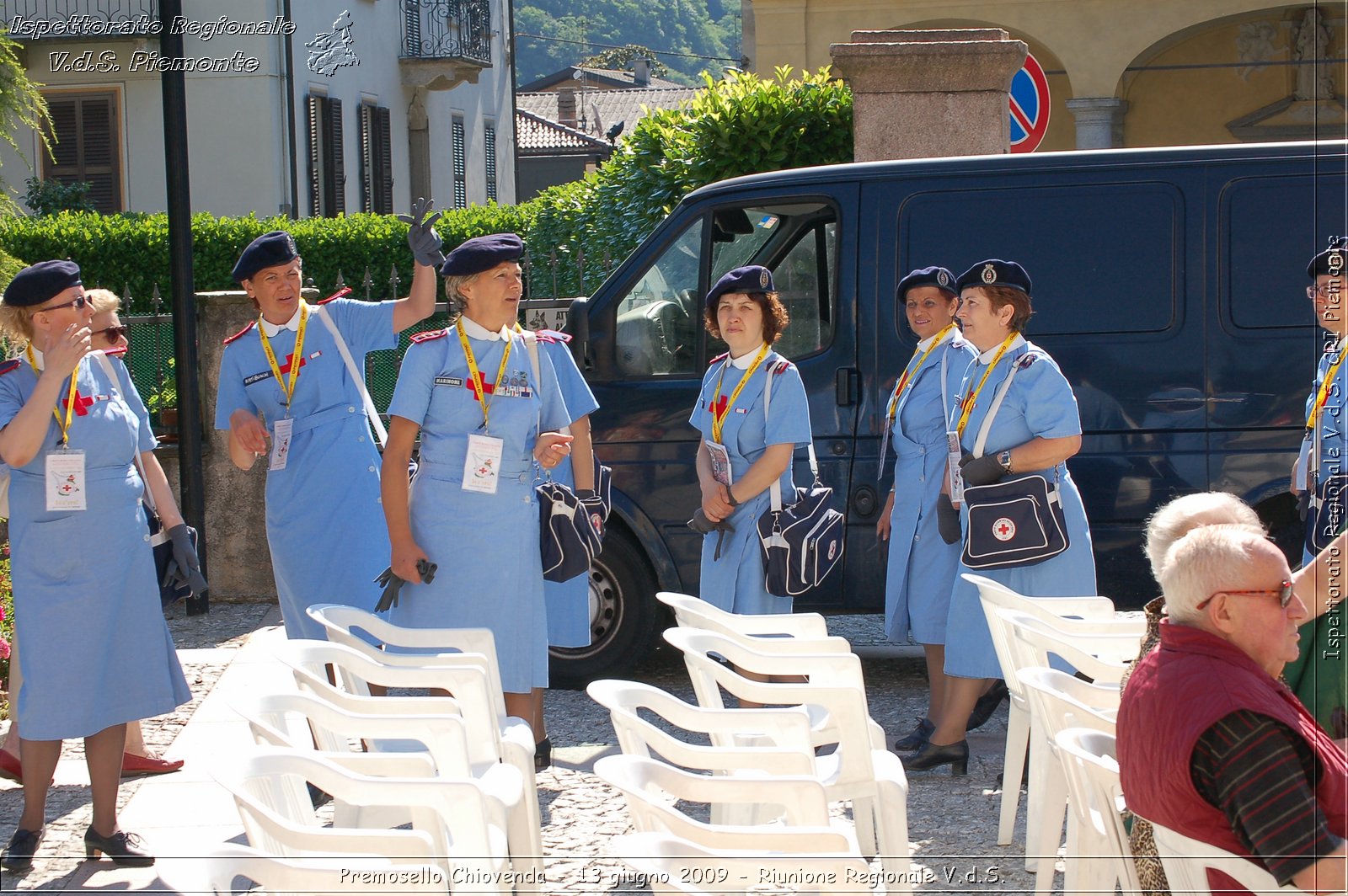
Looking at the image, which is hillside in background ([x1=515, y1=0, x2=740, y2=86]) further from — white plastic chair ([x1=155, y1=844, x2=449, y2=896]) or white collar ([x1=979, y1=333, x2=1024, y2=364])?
white plastic chair ([x1=155, y1=844, x2=449, y2=896])

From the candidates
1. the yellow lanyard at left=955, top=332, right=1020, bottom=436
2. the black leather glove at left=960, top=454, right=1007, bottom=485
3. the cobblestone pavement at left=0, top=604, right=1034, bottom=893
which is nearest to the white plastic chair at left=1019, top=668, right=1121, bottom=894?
the cobblestone pavement at left=0, top=604, right=1034, bottom=893

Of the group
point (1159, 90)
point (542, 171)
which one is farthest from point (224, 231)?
point (542, 171)

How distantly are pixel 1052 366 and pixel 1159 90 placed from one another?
18.1 metres

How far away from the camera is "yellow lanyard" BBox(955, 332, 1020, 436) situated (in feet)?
17.5

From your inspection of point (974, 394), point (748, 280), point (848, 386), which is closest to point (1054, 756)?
point (974, 394)

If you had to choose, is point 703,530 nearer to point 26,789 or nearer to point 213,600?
point 26,789

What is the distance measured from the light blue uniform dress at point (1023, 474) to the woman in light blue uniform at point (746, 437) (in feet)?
2.07

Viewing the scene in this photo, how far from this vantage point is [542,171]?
1932 inches

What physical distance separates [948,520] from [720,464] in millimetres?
850

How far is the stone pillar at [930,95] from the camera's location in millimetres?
9430

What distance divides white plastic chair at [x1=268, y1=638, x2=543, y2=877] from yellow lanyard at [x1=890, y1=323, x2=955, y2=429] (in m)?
2.30

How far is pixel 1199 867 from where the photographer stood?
9.29 ft

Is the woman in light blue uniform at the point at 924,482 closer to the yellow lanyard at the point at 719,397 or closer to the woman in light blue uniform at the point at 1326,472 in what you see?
the yellow lanyard at the point at 719,397

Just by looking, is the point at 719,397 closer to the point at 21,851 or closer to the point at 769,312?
the point at 769,312
